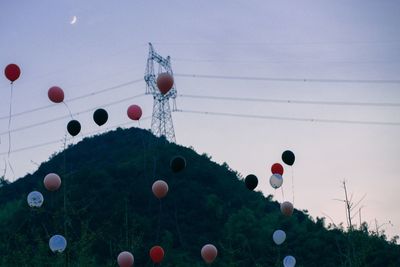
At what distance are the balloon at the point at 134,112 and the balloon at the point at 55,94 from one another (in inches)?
67.1

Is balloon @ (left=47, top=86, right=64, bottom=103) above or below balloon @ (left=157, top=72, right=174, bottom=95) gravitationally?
below

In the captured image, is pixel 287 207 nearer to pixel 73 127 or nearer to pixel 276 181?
pixel 276 181

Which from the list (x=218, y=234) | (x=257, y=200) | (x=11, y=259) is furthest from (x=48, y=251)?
(x=257, y=200)

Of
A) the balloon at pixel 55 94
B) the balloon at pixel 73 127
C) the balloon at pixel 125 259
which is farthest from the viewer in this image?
the balloon at pixel 125 259

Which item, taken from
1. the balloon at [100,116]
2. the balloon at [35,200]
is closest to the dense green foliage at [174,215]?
the balloon at [35,200]

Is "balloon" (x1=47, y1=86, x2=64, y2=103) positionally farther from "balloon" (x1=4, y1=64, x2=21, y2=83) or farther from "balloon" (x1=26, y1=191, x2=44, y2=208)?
"balloon" (x1=26, y1=191, x2=44, y2=208)

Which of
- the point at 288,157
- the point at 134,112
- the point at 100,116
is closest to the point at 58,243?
the point at 100,116

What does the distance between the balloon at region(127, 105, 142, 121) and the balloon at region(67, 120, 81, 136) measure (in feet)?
5.17

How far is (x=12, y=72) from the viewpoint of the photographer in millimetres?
11594

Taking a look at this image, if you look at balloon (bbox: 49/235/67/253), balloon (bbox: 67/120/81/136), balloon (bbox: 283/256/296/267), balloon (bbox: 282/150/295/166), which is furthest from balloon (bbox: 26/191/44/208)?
balloon (bbox: 283/256/296/267)

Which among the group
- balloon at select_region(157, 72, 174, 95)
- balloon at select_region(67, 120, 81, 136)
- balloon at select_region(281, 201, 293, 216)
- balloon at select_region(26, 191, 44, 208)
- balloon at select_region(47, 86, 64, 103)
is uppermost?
balloon at select_region(157, 72, 174, 95)

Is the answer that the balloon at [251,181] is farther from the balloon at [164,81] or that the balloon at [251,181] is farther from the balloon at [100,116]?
the balloon at [100,116]

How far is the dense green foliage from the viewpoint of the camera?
27344mm

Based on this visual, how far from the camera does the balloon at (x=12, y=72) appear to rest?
11.6 meters
